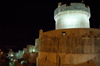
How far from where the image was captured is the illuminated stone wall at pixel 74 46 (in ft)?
20.5

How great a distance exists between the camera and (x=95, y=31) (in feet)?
21.6

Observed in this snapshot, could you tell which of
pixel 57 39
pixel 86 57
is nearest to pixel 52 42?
pixel 57 39

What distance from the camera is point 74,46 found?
643cm

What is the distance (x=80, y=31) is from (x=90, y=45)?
127 cm

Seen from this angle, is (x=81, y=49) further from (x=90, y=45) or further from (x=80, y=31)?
(x=80, y=31)

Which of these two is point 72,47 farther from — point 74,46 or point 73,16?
point 73,16

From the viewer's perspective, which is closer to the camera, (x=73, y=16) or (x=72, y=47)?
(x=72, y=47)

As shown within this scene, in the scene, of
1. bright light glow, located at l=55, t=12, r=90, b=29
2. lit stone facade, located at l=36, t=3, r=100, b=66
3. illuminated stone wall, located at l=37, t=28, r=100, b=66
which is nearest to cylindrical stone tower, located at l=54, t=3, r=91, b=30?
bright light glow, located at l=55, t=12, r=90, b=29

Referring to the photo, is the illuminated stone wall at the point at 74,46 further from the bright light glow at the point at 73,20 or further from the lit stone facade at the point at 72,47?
the bright light glow at the point at 73,20

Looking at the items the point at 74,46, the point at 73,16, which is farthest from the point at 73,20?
the point at 74,46

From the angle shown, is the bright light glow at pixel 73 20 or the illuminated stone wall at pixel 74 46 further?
the bright light glow at pixel 73 20

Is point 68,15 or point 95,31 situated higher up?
point 68,15

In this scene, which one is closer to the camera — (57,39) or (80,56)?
(80,56)

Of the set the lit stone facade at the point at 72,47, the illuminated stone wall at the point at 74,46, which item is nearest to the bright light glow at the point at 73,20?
the lit stone facade at the point at 72,47
